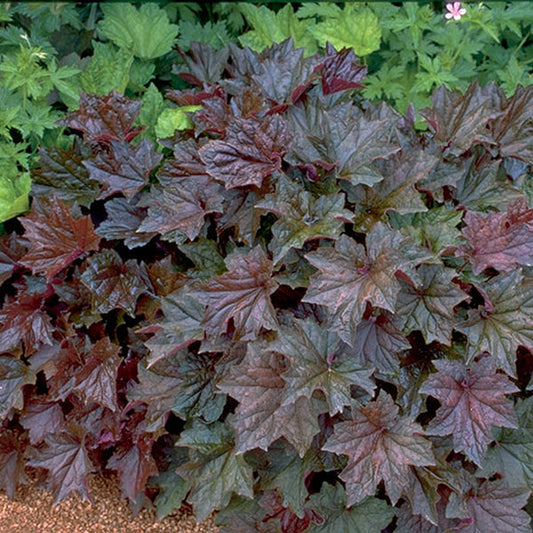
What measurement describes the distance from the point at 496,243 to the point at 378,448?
2.13ft

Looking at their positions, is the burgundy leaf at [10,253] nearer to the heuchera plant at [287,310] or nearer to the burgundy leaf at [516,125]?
the heuchera plant at [287,310]

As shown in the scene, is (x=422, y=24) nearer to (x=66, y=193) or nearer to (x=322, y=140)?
(x=322, y=140)

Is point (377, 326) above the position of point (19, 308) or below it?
above

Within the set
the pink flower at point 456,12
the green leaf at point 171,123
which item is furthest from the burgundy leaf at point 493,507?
the pink flower at point 456,12

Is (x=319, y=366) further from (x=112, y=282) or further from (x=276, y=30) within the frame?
(x=276, y=30)

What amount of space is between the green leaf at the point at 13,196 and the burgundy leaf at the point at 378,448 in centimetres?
137

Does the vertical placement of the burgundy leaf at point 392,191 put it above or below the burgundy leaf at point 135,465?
above

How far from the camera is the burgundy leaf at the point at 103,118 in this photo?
2.59 meters

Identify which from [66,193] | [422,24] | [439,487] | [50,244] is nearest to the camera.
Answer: [439,487]

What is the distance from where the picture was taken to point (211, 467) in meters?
2.23

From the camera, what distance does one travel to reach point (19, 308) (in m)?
2.50

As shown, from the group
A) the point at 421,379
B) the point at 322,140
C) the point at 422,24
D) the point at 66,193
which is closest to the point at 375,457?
the point at 421,379

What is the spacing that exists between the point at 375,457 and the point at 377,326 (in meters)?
0.36

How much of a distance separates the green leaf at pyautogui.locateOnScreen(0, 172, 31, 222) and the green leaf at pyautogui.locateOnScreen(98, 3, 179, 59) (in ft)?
2.54
